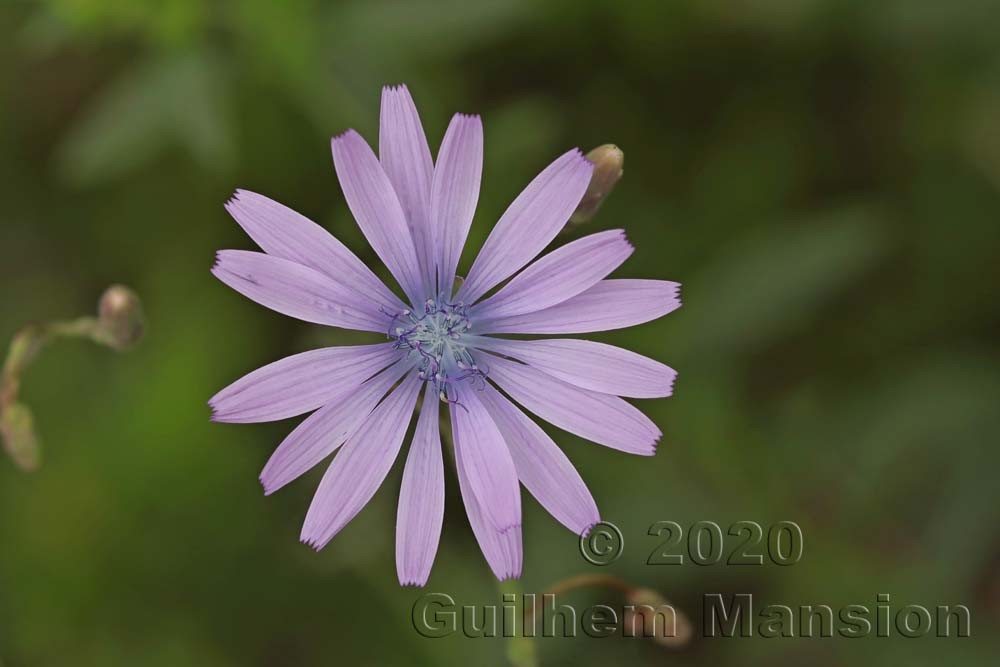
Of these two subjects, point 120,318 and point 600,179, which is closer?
point 600,179

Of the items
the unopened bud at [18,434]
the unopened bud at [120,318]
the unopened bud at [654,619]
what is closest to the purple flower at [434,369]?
the unopened bud at [654,619]

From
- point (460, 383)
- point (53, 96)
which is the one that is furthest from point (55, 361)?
point (460, 383)

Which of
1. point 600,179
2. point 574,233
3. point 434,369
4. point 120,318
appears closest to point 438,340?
point 434,369

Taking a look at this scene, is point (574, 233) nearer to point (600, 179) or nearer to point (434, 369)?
point (600, 179)

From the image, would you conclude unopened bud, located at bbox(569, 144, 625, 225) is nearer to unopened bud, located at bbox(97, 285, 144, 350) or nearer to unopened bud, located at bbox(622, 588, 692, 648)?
unopened bud, located at bbox(622, 588, 692, 648)

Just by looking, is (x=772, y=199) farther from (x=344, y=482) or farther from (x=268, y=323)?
(x=344, y=482)
